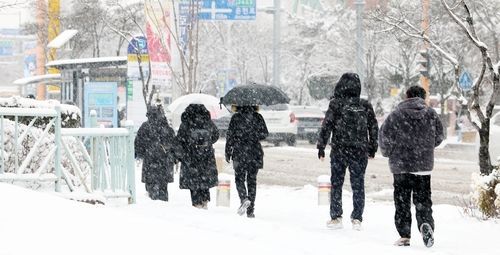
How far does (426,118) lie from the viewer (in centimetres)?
914

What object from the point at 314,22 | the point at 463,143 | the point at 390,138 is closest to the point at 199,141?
the point at 390,138

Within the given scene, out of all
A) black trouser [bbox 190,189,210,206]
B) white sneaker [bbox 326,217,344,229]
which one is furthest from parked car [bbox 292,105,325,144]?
white sneaker [bbox 326,217,344,229]

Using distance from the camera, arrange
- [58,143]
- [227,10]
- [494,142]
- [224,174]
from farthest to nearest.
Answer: [227,10] → [494,142] → [224,174] → [58,143]

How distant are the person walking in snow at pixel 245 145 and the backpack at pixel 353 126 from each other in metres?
1.56

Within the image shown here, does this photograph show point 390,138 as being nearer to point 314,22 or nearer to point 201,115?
point 201,115

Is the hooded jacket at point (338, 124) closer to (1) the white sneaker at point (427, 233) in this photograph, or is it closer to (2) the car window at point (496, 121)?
(1) the white sneaker at point (427, 233)

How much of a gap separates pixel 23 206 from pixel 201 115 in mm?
5194

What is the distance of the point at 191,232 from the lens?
7.75 meters

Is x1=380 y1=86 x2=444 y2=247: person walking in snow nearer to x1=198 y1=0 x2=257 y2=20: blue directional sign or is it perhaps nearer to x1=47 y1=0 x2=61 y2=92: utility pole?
x1=198 y1=0 x2=257 y2=20: blue directional sign

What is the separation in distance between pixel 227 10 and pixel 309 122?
16.0 ft

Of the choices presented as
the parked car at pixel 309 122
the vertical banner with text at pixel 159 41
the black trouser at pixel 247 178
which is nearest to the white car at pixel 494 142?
the vertical banner with text at pixel 159 41

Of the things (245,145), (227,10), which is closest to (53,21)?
(227,10)

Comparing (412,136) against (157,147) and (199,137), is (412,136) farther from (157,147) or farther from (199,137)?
(157,147)

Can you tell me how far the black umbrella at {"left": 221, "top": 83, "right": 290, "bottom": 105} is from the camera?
12205mm
